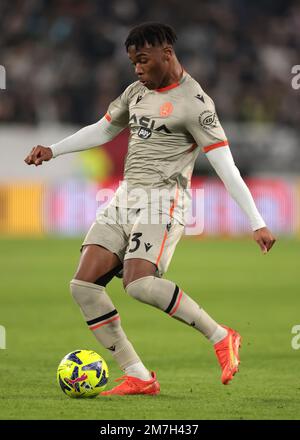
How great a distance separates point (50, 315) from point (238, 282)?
4.32 metres

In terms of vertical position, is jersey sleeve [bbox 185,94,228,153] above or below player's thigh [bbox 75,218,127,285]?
above

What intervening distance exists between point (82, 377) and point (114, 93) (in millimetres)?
18850

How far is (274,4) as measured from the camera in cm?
2852

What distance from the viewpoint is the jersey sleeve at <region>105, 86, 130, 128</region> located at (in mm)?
6949

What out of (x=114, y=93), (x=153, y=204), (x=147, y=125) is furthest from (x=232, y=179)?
(x=114, y=93)

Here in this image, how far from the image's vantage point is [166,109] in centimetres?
661

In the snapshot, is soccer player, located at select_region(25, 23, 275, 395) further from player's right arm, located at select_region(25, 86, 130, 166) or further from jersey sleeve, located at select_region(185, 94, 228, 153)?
player's right arm, located at select_region(25, 86, 130, 166)

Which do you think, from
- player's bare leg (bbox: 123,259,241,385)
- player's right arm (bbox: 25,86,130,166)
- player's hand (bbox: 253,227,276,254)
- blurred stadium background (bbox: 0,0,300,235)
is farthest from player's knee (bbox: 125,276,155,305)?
blurred stadium background (bbox: 0,0,300,235)

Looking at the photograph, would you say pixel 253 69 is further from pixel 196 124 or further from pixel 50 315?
pixel 196 124

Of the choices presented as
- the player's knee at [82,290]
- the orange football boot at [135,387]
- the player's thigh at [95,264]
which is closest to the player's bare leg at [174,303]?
the player's thigh at [95,264]

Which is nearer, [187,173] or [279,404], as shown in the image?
[279,404]

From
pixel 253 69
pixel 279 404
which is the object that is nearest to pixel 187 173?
pixel 279 404

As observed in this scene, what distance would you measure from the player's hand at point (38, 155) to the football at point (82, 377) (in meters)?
1.29

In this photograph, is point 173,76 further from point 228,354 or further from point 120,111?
point 228,354
